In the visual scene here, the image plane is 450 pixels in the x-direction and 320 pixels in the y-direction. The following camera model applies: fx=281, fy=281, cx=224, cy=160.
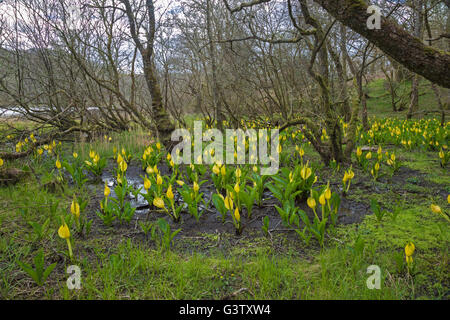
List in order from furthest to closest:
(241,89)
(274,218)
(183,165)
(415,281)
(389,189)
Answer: (241,89), (183,165), (389,189), (274,218), (415,281)

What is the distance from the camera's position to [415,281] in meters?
1.74

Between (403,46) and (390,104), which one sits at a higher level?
(390,104)

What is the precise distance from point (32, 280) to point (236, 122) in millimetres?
5904

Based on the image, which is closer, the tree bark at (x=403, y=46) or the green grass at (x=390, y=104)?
the tree bark at (x=403, y=46)

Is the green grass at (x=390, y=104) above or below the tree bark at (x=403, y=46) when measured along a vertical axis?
above

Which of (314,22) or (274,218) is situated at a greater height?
(314,22)

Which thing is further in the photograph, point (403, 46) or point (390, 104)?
point (390, 104)

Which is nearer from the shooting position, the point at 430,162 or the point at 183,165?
the point at 430,162

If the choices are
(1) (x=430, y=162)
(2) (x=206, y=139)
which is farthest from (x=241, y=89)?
(1) (x=430, y=162)

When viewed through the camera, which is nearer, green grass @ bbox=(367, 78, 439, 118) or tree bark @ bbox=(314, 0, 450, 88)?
tree bark @ bbox=(314, 0, 450, 88)

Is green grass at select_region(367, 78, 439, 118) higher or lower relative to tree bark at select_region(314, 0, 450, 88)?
higher

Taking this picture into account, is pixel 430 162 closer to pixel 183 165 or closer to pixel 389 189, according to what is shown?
pixel 389 189

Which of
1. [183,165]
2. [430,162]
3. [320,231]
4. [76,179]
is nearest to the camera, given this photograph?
[320,231]
